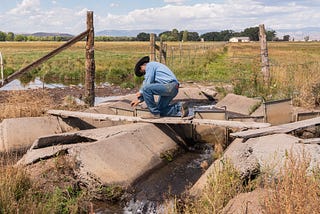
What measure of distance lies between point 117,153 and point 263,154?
2.65 m

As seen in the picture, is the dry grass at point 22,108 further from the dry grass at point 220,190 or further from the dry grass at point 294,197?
the dry grass at point 294,197

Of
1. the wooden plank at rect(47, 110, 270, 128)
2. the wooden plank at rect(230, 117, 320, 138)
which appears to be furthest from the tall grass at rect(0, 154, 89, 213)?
the wooden plank at rect(230, 117, 320, 138)

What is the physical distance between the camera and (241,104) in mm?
12109

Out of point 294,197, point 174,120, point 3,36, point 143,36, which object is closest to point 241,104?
point 174,120

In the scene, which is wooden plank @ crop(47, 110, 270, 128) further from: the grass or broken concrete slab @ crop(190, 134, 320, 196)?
the grass

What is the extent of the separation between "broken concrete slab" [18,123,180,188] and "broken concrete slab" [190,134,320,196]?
1.37 metres

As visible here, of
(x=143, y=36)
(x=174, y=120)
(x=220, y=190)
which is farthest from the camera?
(x=143, y=36)

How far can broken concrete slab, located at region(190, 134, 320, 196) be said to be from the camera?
5.94 meters

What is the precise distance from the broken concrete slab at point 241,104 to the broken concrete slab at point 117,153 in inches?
124

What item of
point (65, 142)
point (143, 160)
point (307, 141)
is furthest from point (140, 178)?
point (307, 141)

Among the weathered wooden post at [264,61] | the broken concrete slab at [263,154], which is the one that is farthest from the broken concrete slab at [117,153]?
the weathered wooden post at [264,61]

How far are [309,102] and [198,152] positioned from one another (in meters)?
4.16

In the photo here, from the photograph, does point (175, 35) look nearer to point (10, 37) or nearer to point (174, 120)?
point (10, 37)

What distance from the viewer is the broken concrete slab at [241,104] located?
11643 mm
